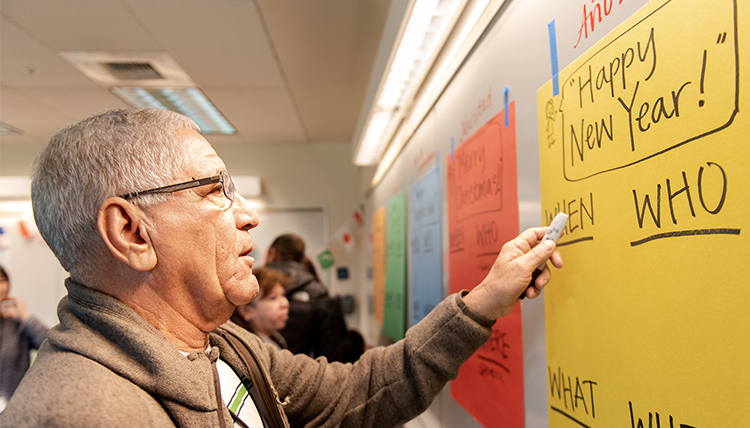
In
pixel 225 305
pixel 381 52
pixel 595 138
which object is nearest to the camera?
pixel 595 138

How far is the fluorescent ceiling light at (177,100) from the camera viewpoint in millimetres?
3330

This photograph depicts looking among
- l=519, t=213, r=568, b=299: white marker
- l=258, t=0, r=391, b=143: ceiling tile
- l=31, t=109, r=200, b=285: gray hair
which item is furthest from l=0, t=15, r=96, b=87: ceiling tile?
l=519, t=213, r=568, b=299: white marker

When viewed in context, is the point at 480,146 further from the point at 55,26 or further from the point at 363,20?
the point at 55,26

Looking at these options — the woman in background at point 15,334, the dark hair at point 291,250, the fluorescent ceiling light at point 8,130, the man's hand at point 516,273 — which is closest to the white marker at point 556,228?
the man's hand at point 516,273

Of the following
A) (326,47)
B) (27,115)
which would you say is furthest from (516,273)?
(27,115)

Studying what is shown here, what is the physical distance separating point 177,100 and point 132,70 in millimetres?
638

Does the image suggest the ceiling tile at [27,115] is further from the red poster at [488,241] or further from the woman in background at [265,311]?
Result: the red poster at [488,241]

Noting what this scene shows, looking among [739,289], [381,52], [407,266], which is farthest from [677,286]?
[407,266]

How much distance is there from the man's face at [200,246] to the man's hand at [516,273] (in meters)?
0.45

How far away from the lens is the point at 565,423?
750 mm

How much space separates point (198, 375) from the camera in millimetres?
676

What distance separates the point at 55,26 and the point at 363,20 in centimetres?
167

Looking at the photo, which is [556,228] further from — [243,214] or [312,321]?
[312,321]

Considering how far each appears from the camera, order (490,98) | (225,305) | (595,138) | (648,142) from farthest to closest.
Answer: (490,98)
(225,305)
(595,138)
(648,142)
